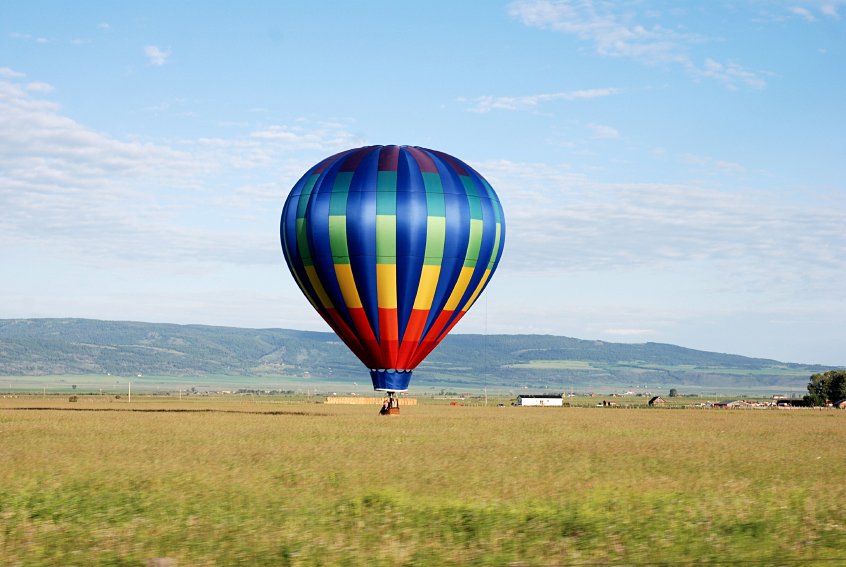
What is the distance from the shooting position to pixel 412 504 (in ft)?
89.7

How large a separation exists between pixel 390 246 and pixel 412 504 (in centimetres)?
3851

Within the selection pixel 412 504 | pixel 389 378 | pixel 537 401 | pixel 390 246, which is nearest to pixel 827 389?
pixel 537 401

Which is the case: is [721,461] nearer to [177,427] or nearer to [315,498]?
[315,498]

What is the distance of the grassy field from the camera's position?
21.5 m

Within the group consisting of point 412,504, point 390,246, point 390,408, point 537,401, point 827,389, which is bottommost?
point 537,401

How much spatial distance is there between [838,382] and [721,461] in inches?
5685

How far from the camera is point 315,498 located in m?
28.5

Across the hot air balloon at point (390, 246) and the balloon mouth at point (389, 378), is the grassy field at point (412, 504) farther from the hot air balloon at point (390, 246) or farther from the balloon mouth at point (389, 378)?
the balloon mouth at point (389, 378)

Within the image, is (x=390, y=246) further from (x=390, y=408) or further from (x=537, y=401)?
(x=537, y=401)

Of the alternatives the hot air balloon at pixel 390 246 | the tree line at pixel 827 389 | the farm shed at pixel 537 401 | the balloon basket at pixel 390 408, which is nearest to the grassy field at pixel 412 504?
the hot air balloon at pixel 390 246

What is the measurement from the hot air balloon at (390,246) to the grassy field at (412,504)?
17901mm

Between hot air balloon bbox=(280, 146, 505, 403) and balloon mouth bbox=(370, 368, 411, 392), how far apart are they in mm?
59

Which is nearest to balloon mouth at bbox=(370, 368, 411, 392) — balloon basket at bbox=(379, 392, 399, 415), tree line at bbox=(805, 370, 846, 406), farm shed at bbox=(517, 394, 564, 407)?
balloon basket at bbox=(379, 392, 399, 415)

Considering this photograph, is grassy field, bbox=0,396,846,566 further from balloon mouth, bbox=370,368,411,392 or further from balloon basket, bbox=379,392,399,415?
balloon basket, bbox=379,392,399,415
